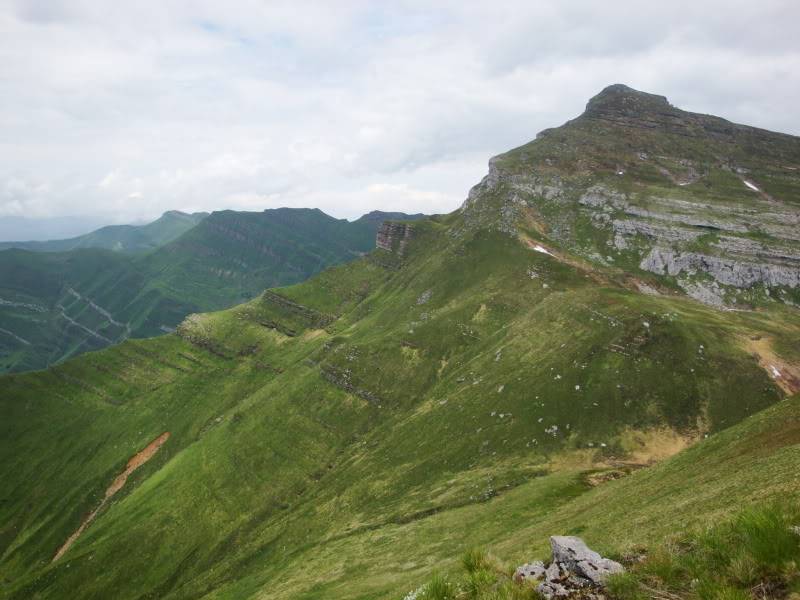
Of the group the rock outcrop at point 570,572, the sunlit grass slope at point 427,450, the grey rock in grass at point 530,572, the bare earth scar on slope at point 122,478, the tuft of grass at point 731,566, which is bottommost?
the bare earth scar on slope at point 122,478

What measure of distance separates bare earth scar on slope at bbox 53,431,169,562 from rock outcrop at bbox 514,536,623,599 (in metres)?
170

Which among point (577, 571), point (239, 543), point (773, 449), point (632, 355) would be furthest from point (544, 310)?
point (577, 571)

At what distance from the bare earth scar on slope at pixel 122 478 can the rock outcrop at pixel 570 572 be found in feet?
559

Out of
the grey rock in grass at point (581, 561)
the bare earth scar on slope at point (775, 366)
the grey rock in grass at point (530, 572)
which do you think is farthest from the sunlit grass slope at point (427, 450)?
the grey rock in grass at point (530, 572)

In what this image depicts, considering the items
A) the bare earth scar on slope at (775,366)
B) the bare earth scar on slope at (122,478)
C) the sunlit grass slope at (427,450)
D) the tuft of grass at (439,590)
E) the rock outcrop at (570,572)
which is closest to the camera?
the rock outcrop at (570,572)

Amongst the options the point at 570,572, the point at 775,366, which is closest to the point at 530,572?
the point at 570,572

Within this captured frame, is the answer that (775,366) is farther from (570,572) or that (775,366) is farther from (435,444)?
(570,572)

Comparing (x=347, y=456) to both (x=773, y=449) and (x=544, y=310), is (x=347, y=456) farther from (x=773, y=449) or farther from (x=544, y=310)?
(x=773, y=449)

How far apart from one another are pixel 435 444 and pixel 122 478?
122781 millimetres

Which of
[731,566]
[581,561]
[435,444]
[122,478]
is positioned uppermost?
[731,566]

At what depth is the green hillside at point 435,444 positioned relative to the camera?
56.9 m

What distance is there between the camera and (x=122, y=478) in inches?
6398

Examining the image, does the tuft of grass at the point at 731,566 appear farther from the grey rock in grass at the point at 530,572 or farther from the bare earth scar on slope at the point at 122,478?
the bare earth scar on slope at the point at 122,478

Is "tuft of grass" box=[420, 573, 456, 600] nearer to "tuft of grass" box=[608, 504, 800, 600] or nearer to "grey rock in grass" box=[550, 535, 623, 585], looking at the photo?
"grey rock in grass" box=[550, 535, 623, 585]
